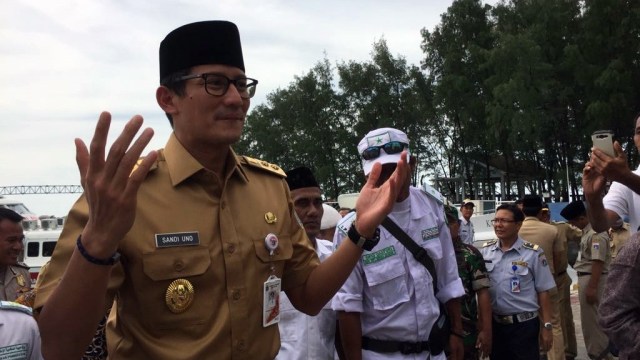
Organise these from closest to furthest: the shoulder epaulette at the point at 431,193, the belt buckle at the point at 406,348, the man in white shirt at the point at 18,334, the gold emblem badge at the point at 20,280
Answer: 1. the man in white shirt at the point at 18,334
2. the belt buckle at the point at 406,348
3. the shoulder epaulette at the point at 431,193
4. the gold emblem badge at the point at 20,280

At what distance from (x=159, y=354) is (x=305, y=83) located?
4349cm

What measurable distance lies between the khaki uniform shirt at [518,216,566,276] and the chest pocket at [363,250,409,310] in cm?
502

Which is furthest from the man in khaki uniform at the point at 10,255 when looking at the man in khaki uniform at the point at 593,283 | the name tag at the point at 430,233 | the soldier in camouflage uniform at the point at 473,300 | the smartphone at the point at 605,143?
the man in khaki uniform at the point at 593,283

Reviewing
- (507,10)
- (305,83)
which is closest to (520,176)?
(507,10)

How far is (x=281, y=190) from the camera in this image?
2.52 metres

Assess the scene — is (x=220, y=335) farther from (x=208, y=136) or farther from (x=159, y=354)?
→ (x=208, y=136)

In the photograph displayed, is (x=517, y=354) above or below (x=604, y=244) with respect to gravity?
below

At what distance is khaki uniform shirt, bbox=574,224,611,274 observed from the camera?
780 cm

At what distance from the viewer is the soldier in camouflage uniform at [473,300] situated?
5.28m

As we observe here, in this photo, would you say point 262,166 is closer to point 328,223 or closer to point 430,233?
point 430,233

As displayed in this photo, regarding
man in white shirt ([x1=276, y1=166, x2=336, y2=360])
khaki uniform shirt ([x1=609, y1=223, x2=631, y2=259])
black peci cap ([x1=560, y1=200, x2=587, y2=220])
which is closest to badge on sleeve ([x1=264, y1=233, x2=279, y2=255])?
man in white shirt ([x1=276, y1=166, x2=336, y2=360])

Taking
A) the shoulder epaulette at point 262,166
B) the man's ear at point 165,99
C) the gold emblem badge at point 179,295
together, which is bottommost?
the gold emblem badge at point 179,295

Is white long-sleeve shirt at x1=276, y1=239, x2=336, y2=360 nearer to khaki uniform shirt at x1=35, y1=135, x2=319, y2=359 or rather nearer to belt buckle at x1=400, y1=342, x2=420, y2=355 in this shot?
belt buckle at x1=400, y1=342, x2=420, y2=355

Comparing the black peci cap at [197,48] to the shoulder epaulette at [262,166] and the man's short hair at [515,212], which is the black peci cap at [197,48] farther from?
the man's short hair at [515,212]
